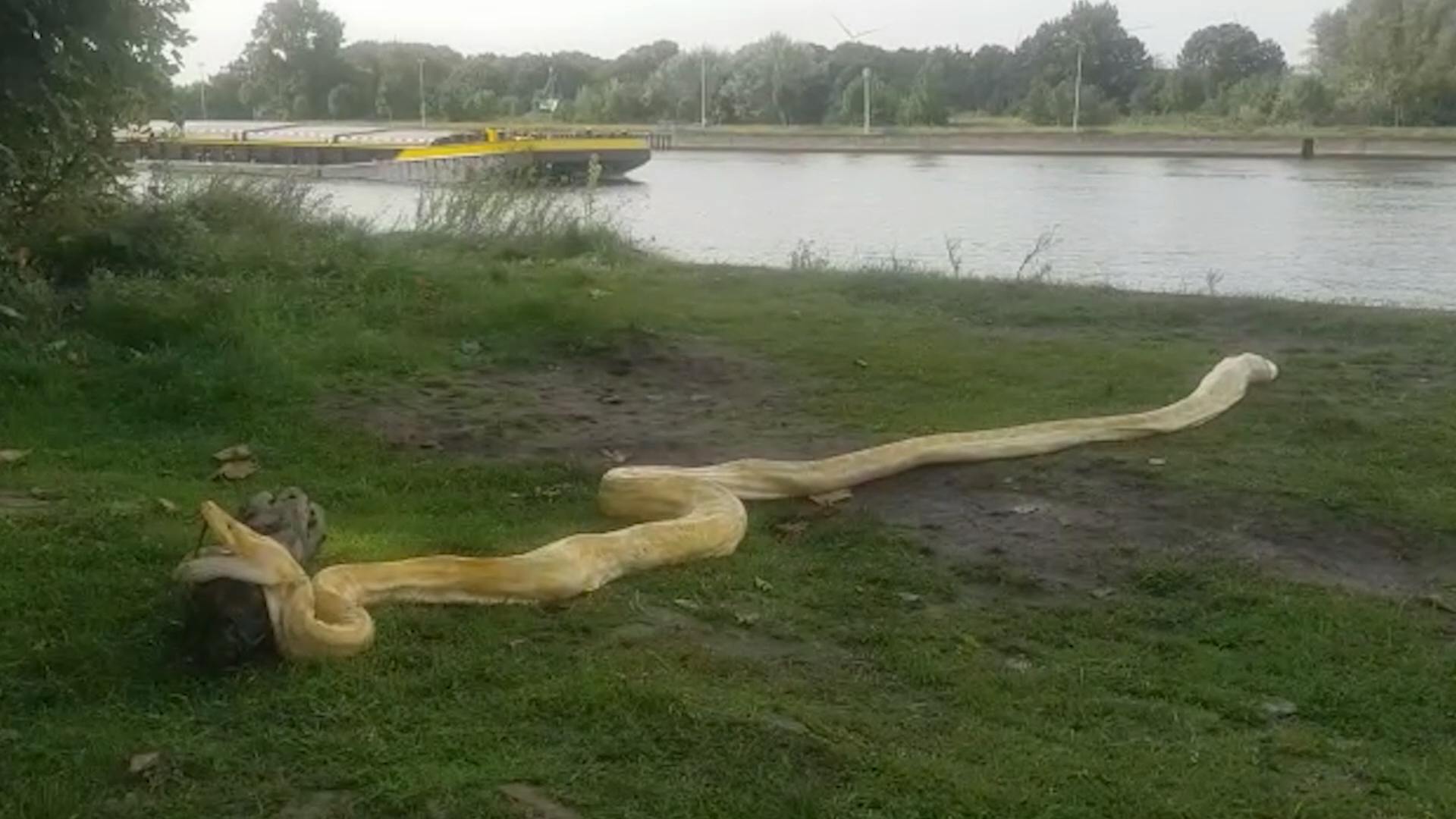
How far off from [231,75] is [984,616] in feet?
176

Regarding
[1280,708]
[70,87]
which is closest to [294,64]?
[70,87]

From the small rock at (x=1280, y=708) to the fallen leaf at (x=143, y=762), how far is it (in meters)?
2.65

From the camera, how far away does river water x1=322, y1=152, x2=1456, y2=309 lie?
1767 centimetres

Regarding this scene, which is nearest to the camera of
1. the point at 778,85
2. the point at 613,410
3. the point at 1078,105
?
the point at 613,410

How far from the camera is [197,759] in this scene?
333 centimetres

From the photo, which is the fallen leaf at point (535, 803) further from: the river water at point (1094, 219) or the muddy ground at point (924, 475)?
the river water at point (1094, 219)

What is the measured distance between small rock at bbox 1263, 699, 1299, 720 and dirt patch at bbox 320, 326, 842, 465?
10.0 feet

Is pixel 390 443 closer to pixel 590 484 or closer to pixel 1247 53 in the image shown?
pixel 590 484

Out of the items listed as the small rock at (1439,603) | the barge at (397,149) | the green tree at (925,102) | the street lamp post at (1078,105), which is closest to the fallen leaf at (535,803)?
the small rock at (1439,603)

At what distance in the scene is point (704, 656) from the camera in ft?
13.5

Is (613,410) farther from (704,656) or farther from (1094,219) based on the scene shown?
(1094,219)

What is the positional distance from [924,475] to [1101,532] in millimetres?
973

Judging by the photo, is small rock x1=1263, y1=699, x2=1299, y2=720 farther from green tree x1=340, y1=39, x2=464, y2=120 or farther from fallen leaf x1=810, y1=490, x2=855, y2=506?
green tree x1=340, y1=39, x2=464, y2=120

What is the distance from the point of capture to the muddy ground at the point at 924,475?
523 cm
